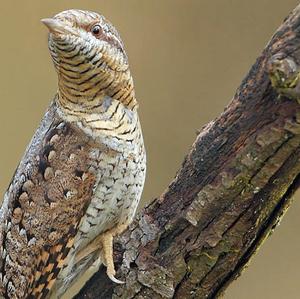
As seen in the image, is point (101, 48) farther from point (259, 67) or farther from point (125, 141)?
point (259, 67)

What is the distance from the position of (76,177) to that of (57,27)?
30cm

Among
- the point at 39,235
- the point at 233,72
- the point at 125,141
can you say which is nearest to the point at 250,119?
the point at 125,141

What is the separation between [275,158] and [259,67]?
0.48 ft

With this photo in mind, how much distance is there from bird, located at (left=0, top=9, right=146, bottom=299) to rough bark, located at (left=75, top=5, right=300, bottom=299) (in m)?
0.12

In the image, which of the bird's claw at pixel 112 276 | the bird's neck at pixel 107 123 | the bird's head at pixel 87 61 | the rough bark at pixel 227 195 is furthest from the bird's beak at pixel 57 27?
the bird's claw at pixel 112 276

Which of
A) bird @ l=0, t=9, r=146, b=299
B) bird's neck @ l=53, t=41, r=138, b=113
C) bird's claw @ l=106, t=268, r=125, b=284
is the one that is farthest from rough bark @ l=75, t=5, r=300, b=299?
bird's neck @ l=53, t=41, r=138, b=113

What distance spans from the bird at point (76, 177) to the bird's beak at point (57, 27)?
0.07 m

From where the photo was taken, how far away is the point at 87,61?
1636 millimetres

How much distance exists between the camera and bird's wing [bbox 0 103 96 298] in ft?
5.49

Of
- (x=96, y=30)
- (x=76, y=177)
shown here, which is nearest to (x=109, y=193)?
(x=76, y=177)

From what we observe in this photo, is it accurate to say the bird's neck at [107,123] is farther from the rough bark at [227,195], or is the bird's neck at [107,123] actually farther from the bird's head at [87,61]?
the rough bark at [227,195]

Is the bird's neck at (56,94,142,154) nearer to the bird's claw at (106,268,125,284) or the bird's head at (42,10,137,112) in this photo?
the bird's head at (42,10,137,112)

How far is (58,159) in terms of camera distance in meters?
1.69

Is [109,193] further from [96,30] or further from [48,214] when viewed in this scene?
[96,30]
